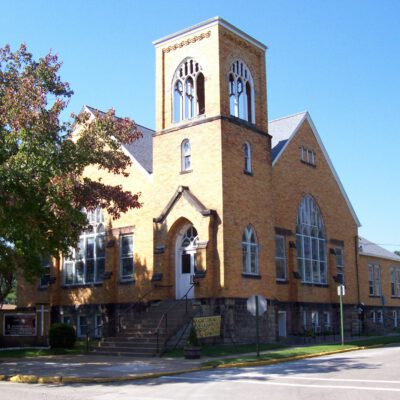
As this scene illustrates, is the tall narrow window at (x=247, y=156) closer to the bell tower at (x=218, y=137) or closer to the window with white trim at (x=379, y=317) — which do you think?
the bell tower at (x=218, y=137)

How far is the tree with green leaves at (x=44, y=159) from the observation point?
19.2 m

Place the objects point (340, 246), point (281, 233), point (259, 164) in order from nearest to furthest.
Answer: point (259, 164) < point (281, 233) < point (340, 246)

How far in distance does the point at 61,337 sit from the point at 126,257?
226 inches

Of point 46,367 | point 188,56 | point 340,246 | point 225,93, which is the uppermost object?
point 188,56

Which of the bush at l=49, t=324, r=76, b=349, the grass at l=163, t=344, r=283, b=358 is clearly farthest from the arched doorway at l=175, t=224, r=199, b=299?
the bush at l=49, t=324, r=76, b=349

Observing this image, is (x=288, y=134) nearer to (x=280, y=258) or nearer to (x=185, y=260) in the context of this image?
(x=280, y=258)

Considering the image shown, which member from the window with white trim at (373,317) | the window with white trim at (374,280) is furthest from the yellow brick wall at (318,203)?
the window with white trim at (374,280)

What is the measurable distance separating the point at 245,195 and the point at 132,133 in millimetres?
7764

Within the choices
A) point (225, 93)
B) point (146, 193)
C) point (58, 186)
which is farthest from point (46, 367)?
point (225, 93)

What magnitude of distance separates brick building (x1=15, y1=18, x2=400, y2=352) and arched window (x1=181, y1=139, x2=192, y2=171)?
9 cm

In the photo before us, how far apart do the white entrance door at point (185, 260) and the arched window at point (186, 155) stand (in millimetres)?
2837

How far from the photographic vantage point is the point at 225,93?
92.4 ft

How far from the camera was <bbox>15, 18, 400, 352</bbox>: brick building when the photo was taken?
2688cm

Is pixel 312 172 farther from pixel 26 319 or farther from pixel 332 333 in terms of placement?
pixel 26 319
